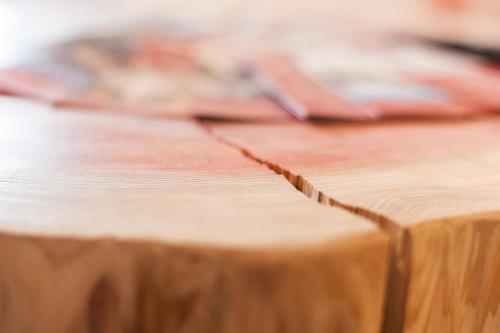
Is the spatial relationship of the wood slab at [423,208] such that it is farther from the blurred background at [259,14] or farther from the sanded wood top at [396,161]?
the blurred background at [259,14]

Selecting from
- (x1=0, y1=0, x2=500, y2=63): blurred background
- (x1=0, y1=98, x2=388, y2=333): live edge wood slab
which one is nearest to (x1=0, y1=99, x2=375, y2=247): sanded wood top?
(x1=0, y1=98, x2=388, y2=333): live edge wood slab

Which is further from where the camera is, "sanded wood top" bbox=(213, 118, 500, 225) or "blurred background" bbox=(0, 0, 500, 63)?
"blurred background" bbox=(0, 0, 500, 63)

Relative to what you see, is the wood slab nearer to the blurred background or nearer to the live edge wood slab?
the live edge wood slab

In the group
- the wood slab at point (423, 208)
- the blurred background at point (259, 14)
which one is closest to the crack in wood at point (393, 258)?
the wood slab at point (423, 208)

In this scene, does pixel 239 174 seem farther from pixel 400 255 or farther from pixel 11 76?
pixel 11 76

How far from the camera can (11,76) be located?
2.70 ft

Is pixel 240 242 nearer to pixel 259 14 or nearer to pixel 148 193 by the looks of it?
pixel 148 193

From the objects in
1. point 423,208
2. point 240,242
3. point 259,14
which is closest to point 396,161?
point 423,208

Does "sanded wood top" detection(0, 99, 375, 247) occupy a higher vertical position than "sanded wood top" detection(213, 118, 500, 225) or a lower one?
lower

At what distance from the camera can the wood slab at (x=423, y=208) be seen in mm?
445

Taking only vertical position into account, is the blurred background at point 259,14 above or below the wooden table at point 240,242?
above

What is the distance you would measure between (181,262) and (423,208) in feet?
0.70

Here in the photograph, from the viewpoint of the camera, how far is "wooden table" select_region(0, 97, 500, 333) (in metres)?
0.39

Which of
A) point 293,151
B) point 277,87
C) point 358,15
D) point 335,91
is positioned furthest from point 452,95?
point 358,15
